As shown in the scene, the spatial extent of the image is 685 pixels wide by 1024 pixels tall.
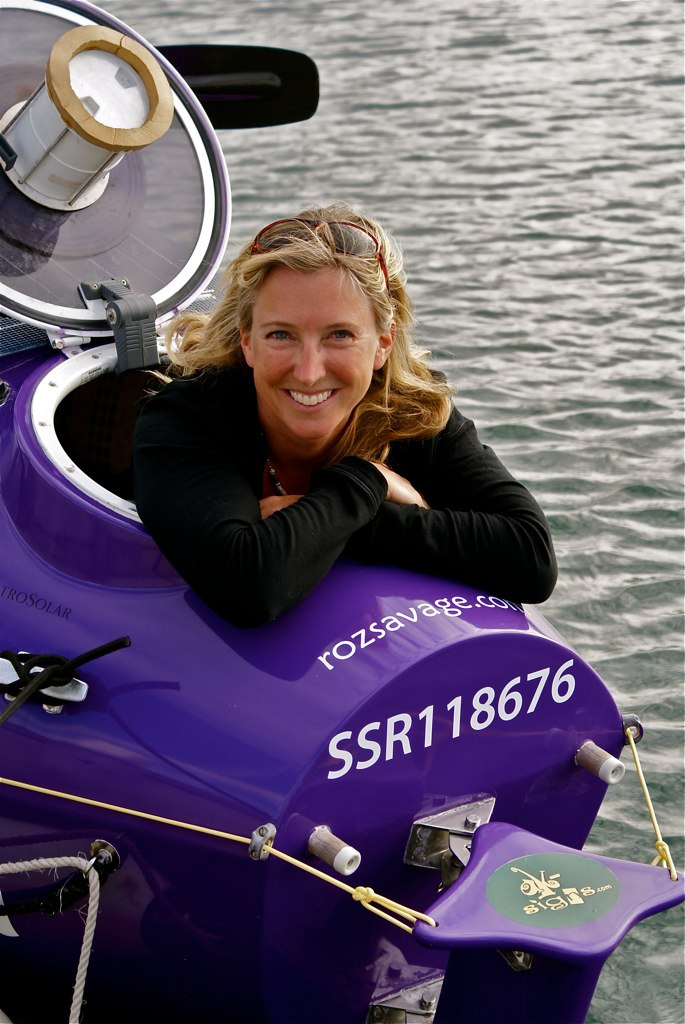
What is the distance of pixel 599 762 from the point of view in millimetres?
2344

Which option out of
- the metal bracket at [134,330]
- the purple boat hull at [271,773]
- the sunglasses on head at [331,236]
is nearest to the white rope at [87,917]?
the purple boat hull at [271,773]

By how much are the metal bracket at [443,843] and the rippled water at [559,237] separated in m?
0.66

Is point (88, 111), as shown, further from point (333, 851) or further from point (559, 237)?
point (559, 237)

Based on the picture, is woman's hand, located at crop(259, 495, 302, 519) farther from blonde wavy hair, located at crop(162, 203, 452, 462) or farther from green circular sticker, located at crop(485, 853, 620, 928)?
green circular sticker, located at crop(485, 853, 620, 928)

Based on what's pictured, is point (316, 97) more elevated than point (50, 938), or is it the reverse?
point (316, 97)

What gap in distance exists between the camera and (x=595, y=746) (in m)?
2.38

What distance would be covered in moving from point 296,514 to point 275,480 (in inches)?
9.8

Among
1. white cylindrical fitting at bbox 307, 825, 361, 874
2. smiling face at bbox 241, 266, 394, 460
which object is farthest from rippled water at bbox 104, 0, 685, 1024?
smiling face at bbox 241, 266, 394, 460

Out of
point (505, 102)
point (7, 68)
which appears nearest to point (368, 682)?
point (7, 68)

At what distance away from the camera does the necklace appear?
241 cm

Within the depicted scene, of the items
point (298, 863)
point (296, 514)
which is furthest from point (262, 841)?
point (296, 514)

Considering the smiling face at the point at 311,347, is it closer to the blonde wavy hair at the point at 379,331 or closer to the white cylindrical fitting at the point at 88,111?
the blonde wavy hair at the point at 379,331

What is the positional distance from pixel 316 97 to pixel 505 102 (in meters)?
4.48

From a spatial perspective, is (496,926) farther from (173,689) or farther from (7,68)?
(7,68)
